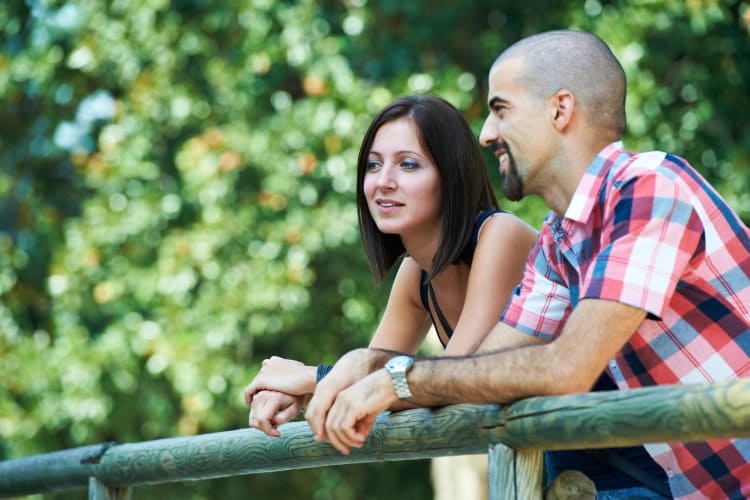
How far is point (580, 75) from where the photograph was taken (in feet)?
8.42

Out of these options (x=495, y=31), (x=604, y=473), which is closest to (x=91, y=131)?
(x=495, y=31)

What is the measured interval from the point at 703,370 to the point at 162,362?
546 cm

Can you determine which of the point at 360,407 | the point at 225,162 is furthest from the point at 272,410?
the point at 225,162

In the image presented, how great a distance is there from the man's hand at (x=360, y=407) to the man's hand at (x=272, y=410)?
0.41m

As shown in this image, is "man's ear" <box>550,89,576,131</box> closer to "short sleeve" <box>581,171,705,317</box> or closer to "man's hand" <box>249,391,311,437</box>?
"short sleeve" <box>581,171,705,317</box>

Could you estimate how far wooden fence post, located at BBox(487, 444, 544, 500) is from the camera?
2.07m

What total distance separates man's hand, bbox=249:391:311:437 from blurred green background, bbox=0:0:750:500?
3.75 meters

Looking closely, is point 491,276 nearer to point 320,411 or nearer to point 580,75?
point 580,75

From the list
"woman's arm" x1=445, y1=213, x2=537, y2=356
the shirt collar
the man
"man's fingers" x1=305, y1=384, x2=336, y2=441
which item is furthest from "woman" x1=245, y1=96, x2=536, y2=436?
the shirt collar

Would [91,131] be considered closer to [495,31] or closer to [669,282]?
[495,31]

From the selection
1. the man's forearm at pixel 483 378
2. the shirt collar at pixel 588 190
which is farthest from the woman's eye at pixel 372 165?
the man's forearm at pixel 483 378

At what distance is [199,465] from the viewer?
2.88 meters

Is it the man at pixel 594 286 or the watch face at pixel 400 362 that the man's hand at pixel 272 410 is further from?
the watch face at pixel 400 362

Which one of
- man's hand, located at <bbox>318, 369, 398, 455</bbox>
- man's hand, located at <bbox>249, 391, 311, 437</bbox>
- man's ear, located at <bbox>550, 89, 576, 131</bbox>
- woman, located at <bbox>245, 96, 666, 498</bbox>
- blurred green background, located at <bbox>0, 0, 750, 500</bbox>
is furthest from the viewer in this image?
blurred green background, located at <bbox>0, 0, 750, 500</bbox>
